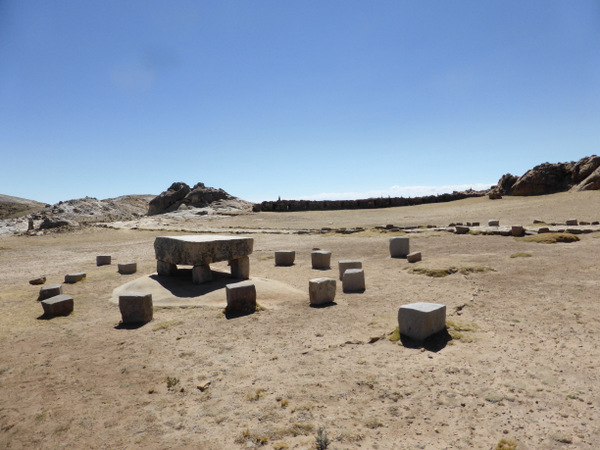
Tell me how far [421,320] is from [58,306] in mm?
6740

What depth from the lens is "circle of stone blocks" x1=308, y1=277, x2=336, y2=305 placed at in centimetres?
749

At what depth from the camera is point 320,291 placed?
7523 mm

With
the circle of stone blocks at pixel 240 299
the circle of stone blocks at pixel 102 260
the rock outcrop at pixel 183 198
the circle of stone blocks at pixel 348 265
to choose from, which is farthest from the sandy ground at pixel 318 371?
the rock outcrop at pixel 183 198

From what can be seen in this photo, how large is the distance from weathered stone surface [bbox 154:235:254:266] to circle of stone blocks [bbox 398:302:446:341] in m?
4.74

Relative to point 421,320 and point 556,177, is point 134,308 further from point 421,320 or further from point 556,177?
point 556,177

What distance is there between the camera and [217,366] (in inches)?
188

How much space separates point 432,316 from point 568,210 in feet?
75.5

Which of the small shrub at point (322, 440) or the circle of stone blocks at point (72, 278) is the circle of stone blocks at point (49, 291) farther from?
the small shrub at point (322, 440)

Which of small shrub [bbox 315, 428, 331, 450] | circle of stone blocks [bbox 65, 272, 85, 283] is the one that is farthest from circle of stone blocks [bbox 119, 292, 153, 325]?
circle of stone blocks [bbox 65, 272, 85, 283]

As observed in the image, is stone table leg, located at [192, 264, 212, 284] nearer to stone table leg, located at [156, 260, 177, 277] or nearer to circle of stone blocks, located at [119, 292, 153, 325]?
stone table leg, located at [156, 260, 177, 277]

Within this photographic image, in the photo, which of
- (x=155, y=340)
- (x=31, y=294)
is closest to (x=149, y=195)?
(x=31, y=294)

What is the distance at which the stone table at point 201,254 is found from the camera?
8.55 metres

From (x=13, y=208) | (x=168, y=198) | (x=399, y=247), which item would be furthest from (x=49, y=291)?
(x=13, y=208)

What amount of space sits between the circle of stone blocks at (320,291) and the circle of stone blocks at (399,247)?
5.63m
